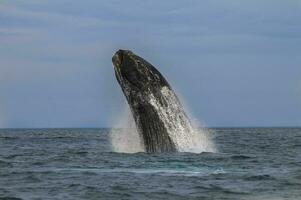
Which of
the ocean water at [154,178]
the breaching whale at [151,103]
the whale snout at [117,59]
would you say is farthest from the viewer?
the breaching whale at [151,103]

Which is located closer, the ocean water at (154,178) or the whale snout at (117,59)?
the ocean water at (154,178)

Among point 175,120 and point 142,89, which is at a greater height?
point 142,89

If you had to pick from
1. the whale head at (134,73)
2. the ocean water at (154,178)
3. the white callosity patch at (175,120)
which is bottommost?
the ocean water at (154,178)

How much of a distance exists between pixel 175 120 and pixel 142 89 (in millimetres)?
1408

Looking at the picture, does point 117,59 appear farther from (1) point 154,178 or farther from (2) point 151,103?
(1) point 154,178

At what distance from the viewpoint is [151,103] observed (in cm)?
1998

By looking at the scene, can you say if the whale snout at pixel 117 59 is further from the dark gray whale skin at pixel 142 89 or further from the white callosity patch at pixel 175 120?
the white callosity patch at pixel 175 120

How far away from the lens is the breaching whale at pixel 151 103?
778 inches

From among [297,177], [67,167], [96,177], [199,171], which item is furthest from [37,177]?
[297,177]

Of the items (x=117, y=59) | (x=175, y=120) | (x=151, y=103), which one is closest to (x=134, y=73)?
(x=117, y=59)

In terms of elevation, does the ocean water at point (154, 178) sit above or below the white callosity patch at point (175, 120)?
below

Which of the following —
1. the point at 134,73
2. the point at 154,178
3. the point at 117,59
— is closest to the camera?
the point at 154,178

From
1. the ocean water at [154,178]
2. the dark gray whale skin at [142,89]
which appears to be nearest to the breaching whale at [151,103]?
the dark gray whale skin at [142,89]

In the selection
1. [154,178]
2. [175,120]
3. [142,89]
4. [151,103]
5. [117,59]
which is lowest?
[154,178]
